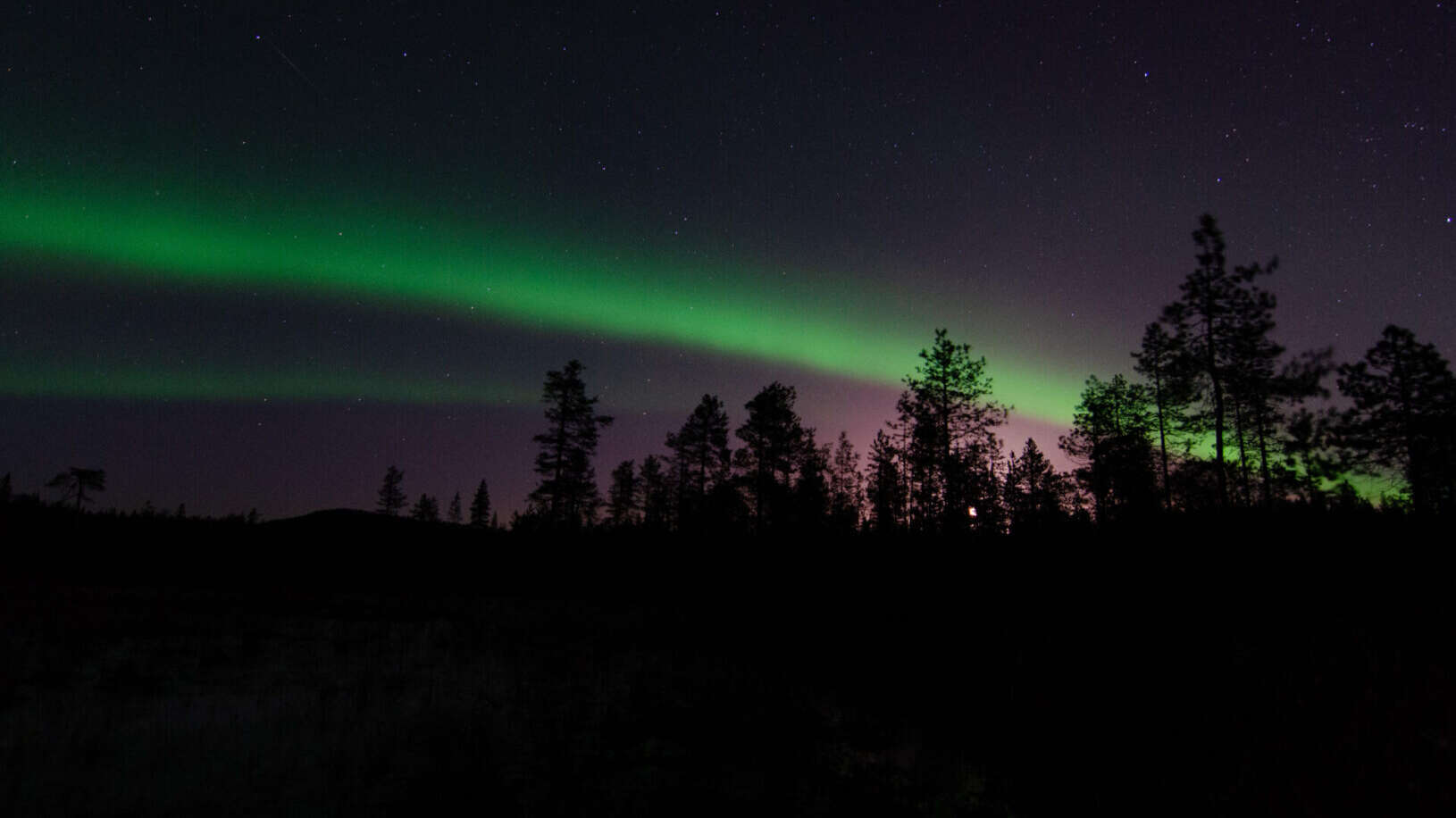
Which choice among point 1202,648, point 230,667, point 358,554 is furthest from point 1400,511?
point 358,554

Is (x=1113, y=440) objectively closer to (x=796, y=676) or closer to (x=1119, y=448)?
(x=1119, y=448)

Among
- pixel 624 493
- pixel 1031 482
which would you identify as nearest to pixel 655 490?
pixel 624 493

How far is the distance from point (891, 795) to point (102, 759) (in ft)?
27.1

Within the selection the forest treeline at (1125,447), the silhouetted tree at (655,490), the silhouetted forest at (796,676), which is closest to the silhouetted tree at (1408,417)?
the forest treeline at (1125,447)

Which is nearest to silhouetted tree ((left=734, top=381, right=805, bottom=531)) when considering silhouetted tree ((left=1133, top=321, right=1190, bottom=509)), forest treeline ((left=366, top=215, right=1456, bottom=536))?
forest treeline ((left=366, top=215, right=1456, bottom=536))

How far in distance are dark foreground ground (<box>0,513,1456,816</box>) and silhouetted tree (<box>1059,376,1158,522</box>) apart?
91.0 feet

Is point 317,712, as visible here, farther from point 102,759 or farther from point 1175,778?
point 1175,778

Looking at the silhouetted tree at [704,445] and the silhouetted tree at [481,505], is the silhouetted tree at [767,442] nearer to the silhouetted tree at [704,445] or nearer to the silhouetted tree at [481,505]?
the silhouetted tree at [704,445]

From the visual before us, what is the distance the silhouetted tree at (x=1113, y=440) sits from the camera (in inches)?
1433

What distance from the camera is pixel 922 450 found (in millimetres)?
34562

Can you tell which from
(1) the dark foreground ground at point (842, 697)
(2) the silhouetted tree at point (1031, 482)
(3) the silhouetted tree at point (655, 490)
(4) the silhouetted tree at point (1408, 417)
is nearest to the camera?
(1) the dark foreground ground at point (842, 697)

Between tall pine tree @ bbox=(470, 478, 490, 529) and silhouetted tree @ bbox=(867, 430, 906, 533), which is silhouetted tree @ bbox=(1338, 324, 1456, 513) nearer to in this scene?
silhouetted tree @ bbox=(867, 430, 906, 533)

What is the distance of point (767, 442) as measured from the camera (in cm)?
4312

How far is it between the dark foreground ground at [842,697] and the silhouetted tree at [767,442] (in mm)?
27404
